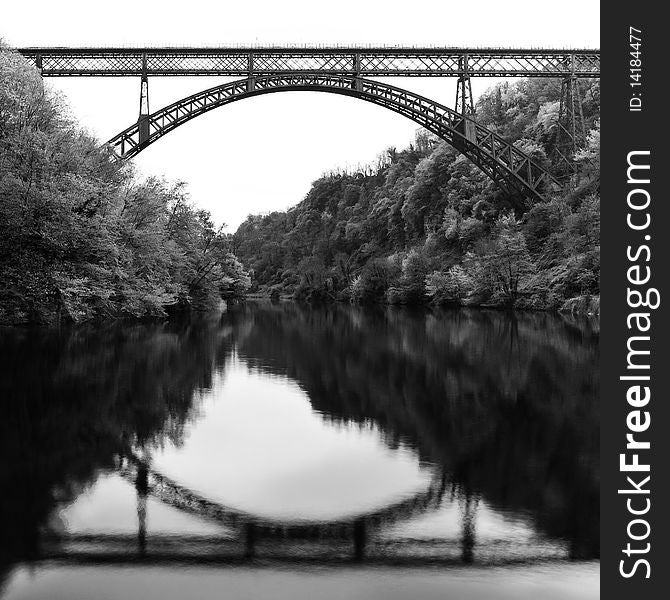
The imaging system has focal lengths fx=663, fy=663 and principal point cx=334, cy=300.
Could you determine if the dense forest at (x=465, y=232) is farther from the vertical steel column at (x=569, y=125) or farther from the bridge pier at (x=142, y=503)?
the bridge pier at (x=142, y=503)

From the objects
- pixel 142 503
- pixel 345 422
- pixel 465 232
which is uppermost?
pixel 465 232

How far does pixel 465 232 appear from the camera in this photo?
70.4m

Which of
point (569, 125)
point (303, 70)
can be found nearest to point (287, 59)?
point (303, 70)

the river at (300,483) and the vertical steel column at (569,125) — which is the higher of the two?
the vertical steel column at (569,125)

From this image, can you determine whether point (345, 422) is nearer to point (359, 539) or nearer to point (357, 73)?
point (359, 539)

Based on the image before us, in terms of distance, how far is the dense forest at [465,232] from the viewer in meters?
52.8

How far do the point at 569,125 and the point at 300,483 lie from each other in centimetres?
5743

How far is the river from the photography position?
6.75 meters

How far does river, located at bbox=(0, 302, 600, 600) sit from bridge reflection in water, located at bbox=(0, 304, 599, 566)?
39 mm

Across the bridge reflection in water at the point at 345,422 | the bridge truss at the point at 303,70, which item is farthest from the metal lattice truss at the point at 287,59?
the bridge reflection in water at the point at 345,422

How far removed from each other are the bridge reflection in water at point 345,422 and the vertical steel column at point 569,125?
105 ft

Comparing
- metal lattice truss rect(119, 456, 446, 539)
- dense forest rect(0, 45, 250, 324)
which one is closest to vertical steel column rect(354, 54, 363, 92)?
dense forest rect(0, 45, 250, 324)

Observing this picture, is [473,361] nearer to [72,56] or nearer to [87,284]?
[87,284]

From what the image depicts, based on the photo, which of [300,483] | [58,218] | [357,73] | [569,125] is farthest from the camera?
[569,125]
